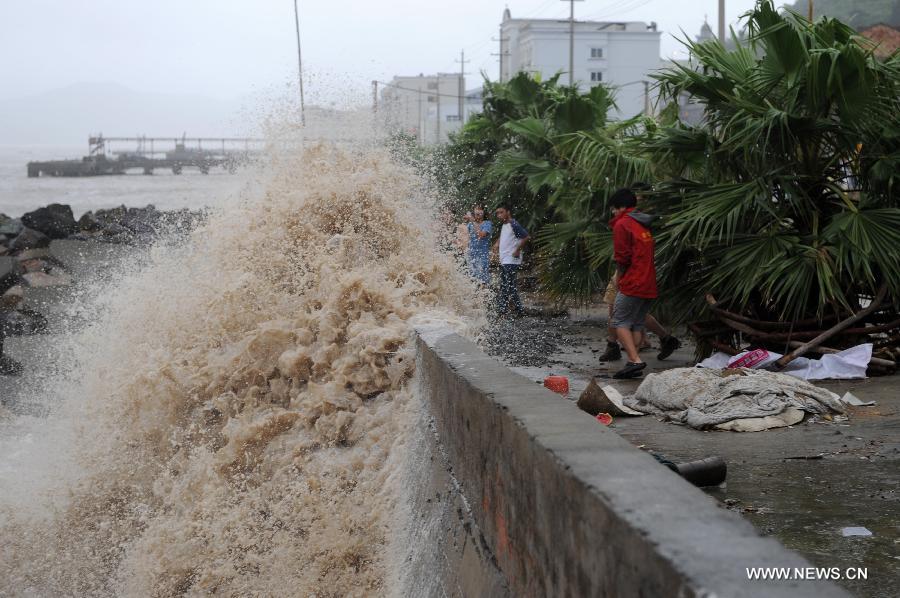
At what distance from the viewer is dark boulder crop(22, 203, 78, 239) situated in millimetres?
32062

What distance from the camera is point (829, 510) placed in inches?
177

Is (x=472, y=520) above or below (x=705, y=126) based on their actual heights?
below

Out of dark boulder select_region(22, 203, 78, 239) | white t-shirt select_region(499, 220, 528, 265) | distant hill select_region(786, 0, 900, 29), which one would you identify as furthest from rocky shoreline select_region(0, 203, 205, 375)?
distant hill select_region(786, 0, 900, 29)

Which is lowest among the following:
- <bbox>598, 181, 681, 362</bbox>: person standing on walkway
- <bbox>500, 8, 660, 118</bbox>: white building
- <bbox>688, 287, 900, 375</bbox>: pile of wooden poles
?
<bbox>598, 181, 681, 362</bbox>: person standing on walkway

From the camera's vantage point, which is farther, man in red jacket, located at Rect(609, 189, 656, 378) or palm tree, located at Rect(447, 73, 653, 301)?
palm tree, located at Rect(447, 73, 653, 301)

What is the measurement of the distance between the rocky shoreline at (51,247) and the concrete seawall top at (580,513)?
7.41 metres

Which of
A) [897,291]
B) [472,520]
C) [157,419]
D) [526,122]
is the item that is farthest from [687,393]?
[526,122]

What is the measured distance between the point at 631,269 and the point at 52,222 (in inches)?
1106

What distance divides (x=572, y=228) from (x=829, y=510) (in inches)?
283

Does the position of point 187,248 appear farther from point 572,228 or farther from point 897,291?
point 897,291

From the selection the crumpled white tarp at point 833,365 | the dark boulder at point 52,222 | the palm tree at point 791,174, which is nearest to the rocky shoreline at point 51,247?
the dark boulder at point 52,222

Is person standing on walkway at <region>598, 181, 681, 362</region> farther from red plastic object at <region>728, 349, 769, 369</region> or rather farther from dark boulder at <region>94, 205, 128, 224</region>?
dark boulder at <region>94, 205, 128, 224</region>

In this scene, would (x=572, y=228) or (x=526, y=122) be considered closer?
(x=572, y=228)

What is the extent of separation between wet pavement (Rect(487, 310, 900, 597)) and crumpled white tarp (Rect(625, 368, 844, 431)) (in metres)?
0.13
